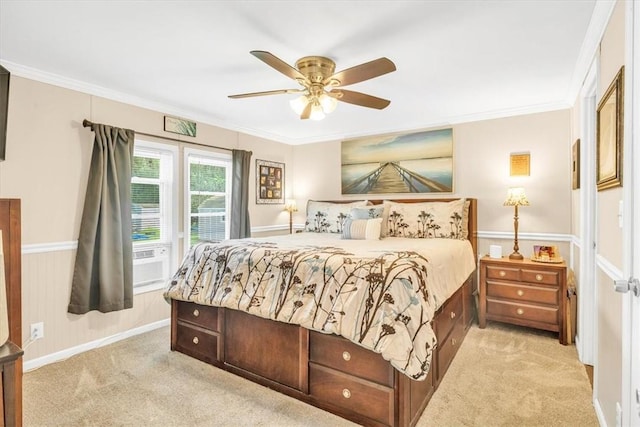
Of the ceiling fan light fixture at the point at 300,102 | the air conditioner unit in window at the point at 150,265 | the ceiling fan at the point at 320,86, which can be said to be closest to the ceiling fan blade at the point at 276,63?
the ceiling fan at the point at 320,86

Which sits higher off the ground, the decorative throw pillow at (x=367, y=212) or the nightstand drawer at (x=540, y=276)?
the decorative throw pillow at (x=367, y=212)

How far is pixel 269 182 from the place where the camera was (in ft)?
16.5

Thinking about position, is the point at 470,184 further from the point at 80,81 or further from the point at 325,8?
the point at 80,81

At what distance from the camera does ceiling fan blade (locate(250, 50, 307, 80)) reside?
1948mm

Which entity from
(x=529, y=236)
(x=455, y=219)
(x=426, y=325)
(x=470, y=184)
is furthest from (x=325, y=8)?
(x=529, y=236)

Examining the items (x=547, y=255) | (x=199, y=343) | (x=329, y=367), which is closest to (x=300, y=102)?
(x=329, y=367)

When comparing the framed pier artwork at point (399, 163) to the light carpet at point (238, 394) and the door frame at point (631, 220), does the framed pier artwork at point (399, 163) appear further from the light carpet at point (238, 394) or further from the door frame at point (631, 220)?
the door frame at point (631, 220)

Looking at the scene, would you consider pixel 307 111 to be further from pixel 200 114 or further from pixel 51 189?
pixel 51 189

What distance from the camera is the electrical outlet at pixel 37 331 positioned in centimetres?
269

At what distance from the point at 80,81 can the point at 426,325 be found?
135 inches

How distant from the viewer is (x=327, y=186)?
5.18 metres

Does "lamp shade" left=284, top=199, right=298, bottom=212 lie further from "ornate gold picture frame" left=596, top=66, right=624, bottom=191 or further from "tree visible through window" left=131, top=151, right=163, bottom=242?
"ornate gold picture frame" left=596, top=66, right=624, bottom=191

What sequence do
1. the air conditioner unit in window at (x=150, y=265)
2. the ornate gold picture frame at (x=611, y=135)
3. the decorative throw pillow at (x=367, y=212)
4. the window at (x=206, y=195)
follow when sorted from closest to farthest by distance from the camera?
the ornate gold picture frame at (x=611, y=135) < the air conditioner unit in window at (x=150, y=265) < the decorative throw pillow at (x=367, y=212) < the window at (x=206, y=195)

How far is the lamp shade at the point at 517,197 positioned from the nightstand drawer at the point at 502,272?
68cm
